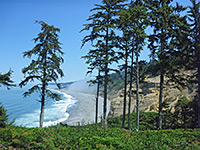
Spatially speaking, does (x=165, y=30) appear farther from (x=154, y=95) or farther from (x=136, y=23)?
(x=154, y=95)

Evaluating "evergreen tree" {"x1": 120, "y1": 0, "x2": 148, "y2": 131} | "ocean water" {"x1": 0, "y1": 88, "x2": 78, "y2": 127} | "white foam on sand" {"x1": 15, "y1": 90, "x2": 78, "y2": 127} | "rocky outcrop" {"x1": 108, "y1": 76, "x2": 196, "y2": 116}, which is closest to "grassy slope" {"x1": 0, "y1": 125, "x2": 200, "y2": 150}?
"evergreen tree" {"x1": 120, "y1": 0, "x2": 148, "y2": 131}

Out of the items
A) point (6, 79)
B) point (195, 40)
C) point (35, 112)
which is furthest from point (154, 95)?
point (35, 112)

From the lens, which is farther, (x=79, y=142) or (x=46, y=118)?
(x=46, y=118)

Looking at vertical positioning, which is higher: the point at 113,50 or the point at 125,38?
the point at 125,38

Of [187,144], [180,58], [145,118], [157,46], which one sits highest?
[157,46]

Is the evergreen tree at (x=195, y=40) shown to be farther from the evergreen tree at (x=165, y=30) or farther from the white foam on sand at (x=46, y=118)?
the white foam on sand at (x=46, y=118)

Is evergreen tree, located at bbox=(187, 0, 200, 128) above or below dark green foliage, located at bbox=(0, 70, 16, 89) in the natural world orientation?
above

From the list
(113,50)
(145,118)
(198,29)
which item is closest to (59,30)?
(113,50)

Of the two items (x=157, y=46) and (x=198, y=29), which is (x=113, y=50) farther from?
(x=198, y=29)

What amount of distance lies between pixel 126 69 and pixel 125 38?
10.5 ft

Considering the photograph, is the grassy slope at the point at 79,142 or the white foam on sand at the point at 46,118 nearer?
the grassy slope at the point at 79,142

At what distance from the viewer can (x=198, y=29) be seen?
1372 cm

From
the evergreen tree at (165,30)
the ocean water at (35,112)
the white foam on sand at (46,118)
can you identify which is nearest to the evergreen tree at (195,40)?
the evergreen tree at (165,30)

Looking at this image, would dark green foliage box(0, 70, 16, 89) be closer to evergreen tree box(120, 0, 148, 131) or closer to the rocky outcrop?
evergreen tree box(120, 0, 148, 131)
